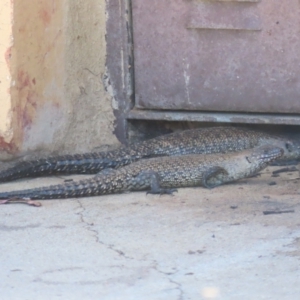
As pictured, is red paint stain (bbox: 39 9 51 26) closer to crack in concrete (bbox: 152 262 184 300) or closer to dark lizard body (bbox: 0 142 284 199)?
dark lizard body (bbox: 0 142 284 199)

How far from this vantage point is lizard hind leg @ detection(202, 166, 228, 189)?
6.43 meters

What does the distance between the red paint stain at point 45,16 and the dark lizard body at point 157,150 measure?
1164 millimetres

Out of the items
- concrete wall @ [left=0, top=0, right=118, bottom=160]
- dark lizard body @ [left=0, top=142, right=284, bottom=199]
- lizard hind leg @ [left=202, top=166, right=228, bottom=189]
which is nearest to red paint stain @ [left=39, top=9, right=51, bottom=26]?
concrete wall @ [left=0, top=0, right=118, bottom=160]

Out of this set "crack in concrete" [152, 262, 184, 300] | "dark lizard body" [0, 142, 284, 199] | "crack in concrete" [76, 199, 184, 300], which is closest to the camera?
"crack in concrete" [152, 262, 184, 300]

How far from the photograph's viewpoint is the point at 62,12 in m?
7.00

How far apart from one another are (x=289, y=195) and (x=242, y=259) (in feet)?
5.38

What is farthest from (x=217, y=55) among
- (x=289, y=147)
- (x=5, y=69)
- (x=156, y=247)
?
(x=156, y=247)

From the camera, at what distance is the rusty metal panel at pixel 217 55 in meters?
6.96

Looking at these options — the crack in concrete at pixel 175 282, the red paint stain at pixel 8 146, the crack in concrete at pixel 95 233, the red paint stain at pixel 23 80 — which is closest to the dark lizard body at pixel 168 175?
the crack in concrete at pixel 95 233

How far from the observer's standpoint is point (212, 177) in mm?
6496

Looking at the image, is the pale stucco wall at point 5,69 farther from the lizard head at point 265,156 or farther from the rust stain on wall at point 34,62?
the lizard head at point 265,156

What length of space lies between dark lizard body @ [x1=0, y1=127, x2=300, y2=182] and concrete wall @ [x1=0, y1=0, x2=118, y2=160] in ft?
0.67

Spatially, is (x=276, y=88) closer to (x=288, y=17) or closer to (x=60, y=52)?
(x=288, y=17)

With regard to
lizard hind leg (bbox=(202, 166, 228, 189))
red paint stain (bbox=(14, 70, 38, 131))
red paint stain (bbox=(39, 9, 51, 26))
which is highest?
red paint stain (bbox=(39, 9, 51, 26))
